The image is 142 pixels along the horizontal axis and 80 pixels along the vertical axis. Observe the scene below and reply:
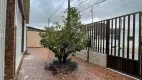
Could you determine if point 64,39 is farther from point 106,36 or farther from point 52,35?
point 106,36

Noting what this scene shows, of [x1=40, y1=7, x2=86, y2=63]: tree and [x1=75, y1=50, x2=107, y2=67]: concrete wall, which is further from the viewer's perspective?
[x1=75, y1=50, x2=107, y2=67]: concrete wall

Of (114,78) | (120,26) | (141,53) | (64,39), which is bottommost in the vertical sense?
(114,78)

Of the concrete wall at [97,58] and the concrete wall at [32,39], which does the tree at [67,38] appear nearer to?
the concrete wall at [97,58]

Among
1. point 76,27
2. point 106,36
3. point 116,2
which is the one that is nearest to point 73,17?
point 76,27

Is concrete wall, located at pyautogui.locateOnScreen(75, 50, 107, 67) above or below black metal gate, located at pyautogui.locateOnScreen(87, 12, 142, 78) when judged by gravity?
below

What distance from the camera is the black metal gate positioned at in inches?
219

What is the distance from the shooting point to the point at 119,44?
6.53m

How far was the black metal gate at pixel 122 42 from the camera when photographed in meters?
5.57

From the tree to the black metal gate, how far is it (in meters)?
1.21

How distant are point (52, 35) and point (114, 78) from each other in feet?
10.8

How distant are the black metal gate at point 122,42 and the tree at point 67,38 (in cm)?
121

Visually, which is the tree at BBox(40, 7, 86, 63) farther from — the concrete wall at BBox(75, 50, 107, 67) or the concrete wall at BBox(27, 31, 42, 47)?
the concrete wall at BBox(27, 31, 42, 47)

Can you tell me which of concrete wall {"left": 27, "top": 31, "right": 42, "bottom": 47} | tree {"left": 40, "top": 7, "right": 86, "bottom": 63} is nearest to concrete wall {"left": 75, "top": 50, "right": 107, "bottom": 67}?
tree {"left": 40, "top": 7, "right": 86, "bottom": 63}

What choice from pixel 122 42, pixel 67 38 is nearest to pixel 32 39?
pixel 67 38
